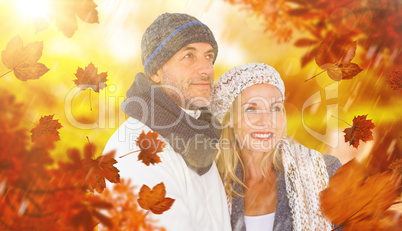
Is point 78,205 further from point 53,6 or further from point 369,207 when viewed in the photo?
point 369,207

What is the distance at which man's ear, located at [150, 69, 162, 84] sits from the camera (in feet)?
7.22

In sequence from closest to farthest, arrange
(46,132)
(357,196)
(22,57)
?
(22,57)
(46,132)
(357,196)

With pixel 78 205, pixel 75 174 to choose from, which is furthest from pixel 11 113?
pixel 78 205

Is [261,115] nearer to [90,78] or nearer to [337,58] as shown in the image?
[337,58]

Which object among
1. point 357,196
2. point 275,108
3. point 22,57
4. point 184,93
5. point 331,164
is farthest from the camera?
point 331,164

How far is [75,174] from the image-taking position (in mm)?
1795

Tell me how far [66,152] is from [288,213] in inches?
56.9

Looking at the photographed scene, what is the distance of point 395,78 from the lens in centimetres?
229

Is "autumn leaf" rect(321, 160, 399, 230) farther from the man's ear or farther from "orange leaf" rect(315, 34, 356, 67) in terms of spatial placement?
the man's ear

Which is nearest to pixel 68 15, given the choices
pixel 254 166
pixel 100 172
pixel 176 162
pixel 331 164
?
pixel 100 172

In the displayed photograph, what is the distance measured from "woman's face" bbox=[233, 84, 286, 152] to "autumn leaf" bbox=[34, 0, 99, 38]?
3.45ft

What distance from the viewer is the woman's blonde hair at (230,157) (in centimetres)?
225

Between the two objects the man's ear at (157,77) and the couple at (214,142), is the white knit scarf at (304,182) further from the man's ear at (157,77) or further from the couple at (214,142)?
the man's ear at (157,77)

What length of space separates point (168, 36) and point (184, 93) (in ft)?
1.29
